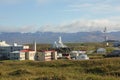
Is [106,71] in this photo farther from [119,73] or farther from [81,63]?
[81,63]

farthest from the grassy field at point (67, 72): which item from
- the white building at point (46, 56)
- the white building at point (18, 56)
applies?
the white building at point (46, 56)

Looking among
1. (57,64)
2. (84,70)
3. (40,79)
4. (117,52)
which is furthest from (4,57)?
(40,79)

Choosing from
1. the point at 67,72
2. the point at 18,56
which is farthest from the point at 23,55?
the point at 67,72

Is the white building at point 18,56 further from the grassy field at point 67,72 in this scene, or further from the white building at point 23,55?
the grassy field at point 67,72

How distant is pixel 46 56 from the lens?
84562mm

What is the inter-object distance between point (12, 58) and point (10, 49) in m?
15.2

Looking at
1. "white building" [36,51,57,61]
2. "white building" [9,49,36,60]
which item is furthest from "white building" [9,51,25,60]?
"white building" [36,51,57,61]

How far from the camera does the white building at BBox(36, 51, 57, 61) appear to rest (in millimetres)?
84500

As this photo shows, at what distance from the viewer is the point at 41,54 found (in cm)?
8550

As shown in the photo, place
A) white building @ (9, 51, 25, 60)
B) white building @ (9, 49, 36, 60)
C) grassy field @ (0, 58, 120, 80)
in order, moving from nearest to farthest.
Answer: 1. grassy field @ (0, 58, 120, 80)
2. white building @ (9, 51, 25, 60)
3. white building @ (9, 49, 36, 60)

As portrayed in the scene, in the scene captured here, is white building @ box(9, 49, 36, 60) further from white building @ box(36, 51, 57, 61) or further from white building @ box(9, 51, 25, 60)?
white building @ box(36, 51, 57, 61)

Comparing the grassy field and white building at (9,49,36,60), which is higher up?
white building at (9,49,36,60)

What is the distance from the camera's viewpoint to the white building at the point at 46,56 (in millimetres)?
84500

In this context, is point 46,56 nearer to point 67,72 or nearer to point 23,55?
point 23,55
